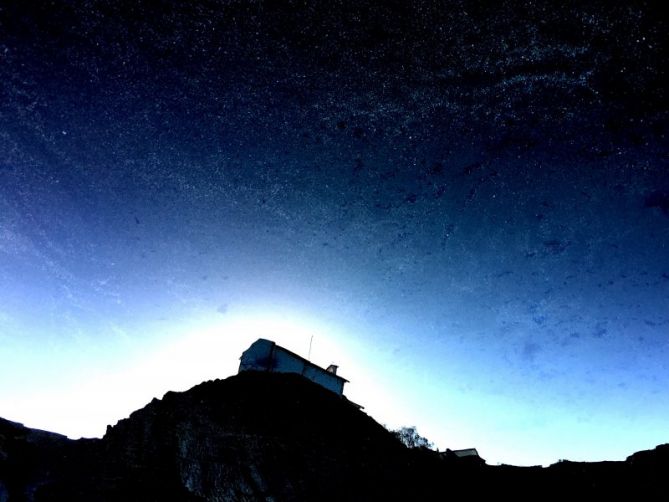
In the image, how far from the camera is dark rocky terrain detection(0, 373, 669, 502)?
11.3 m

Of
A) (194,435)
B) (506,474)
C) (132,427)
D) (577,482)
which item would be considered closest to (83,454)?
(132,427)

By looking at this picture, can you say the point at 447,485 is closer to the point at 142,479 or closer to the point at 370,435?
the point at 370,435

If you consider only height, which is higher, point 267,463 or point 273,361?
point 273,361

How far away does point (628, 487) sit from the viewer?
9125 millimetres

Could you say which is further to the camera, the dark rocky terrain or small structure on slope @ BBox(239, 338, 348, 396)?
small structure on slope @ BBox(239, 338, 348, 396)

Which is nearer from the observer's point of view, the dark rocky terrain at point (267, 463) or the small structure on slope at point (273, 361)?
the dark rocky terrain at point (267, 463)

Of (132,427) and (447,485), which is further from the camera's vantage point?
(132,427)

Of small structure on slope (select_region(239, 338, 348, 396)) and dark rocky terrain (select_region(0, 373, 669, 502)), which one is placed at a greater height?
small structure on slope (select_region(239, 338, 348, 396))

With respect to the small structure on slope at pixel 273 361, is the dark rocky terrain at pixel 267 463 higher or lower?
lower

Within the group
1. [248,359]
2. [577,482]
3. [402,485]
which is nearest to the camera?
[577,482]

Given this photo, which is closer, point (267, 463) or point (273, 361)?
point (267, 463)

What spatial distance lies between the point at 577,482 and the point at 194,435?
16839 mm

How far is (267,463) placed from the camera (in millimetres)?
13617

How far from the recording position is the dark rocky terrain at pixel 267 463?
11336mm
